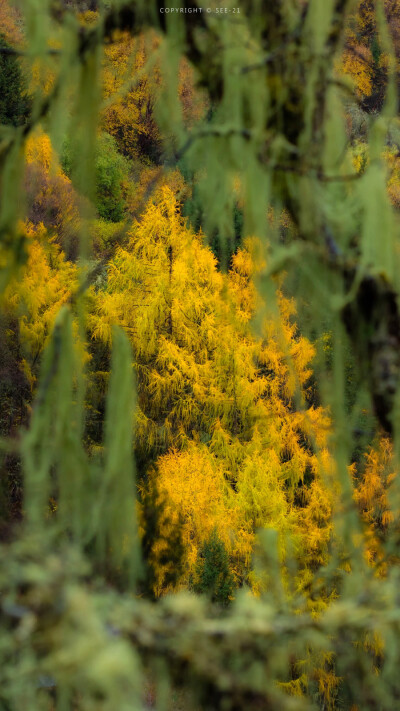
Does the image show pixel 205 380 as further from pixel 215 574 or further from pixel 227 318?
pixel 227 318

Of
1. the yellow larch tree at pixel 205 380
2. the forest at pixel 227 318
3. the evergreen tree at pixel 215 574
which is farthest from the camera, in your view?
the yellow larch tree at pixel 205 380

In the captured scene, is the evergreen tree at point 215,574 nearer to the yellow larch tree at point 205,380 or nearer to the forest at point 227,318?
the yellow larch tree at point 205,380

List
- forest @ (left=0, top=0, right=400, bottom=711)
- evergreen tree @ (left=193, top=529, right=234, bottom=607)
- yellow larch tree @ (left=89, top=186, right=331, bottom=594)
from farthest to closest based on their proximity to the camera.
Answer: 1. yellow larch tree @ (left=89, top=186, right=331, bottom=594)
2. evergreen tree @ (left=193, top=529, right=234, bottom=607)
3. forest @ (left=0, top=0, right=400, bottom=711)

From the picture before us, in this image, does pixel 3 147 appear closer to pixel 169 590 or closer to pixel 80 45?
pixel 80 45

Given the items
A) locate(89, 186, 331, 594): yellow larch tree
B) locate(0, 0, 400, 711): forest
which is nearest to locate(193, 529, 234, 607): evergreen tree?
locate(89, 186, 331, 594): yellow larch tree

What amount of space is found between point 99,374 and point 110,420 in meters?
10.6

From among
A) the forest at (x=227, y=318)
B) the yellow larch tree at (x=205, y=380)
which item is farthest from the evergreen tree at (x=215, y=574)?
the forest at (x=227, y=318)

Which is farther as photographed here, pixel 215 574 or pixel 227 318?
pixel 215 574

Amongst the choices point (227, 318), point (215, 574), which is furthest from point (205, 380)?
point (227, 318)

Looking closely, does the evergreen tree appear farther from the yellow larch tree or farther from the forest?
the forest

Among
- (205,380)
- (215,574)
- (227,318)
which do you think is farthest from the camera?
(205,380)

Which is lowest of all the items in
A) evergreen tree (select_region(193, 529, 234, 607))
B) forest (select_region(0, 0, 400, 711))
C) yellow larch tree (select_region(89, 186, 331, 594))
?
evergreen tree (select_region(193, 529, 234, 607))

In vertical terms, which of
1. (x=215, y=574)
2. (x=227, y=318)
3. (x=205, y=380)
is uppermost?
(x=227, y=318)

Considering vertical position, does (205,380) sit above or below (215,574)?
above
